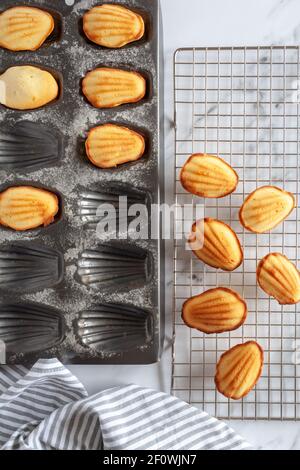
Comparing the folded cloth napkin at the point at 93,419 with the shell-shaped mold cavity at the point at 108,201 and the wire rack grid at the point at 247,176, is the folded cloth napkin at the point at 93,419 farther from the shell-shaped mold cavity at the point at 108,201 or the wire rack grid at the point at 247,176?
the shell-shaped mold cavity at the point at 108,201

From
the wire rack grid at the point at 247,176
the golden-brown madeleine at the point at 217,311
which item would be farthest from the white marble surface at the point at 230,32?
the golden-brown madeleine at the point at 217,311

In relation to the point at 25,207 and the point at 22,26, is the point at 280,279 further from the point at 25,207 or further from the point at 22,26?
the point at 22,26

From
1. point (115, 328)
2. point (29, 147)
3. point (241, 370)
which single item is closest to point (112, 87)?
point (29, 147)

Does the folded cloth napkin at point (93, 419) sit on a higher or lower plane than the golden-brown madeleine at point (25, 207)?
lower

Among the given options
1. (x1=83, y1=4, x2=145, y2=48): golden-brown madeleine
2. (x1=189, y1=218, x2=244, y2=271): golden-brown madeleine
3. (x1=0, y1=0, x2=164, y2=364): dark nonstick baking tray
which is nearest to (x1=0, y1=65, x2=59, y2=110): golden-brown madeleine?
(x1=0, y1=0, x2=164, y2=364): dark nonstick baking tray

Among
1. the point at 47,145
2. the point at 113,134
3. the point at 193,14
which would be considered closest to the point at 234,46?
the point at 193,14
